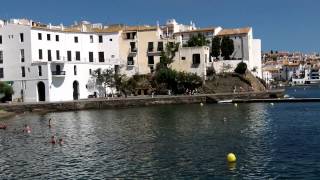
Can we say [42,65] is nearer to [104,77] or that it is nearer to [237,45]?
[104,77]

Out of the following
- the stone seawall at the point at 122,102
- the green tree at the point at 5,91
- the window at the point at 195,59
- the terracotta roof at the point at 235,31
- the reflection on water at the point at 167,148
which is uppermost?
the terracotta roof at the point at 235,31

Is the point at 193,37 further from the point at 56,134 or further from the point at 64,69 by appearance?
the point at 56,134

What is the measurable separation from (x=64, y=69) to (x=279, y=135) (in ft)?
210

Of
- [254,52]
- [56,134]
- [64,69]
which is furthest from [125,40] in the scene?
[56,134]

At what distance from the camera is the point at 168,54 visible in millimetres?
118000

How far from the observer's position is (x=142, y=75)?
11825cm

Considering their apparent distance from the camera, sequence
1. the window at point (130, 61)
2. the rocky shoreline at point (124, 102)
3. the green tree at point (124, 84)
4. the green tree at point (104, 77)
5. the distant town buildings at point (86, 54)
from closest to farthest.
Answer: the rocky shoreline at point (124, 102)
the distant town buildings at point (86, 54)
the green tree at point (104, 77)
the green tree at point (124, 84)
the window at point (130, 61)

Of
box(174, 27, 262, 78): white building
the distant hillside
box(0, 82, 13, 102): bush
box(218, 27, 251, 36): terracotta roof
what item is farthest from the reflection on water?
box(218, 27, 251, 36): terracotta roof

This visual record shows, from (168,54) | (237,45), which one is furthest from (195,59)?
(237,45)

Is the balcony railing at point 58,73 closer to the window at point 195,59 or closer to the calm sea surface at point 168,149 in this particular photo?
the window at point 195,59

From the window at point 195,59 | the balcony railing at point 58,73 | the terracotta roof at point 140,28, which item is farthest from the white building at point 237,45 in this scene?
the balcony railing at point 58,73

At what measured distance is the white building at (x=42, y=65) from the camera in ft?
343

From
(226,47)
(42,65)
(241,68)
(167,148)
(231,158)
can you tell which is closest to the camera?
(231,158)

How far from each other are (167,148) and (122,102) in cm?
5740
